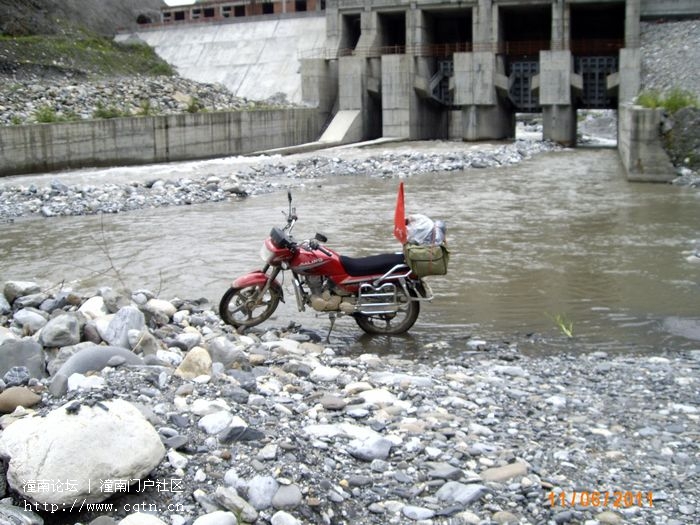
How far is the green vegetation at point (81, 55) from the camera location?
98.2ft

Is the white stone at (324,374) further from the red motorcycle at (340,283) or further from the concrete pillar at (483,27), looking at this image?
the concrete pillar at (483,27)

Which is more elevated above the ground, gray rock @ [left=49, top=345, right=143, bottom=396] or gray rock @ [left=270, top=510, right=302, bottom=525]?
gray rock @ [left=49, top=345, right=143, bottom=396]

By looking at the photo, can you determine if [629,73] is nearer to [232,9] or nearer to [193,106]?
[193,106]

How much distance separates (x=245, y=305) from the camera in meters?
8.23

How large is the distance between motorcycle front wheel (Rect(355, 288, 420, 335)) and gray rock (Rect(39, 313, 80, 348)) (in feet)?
9.00

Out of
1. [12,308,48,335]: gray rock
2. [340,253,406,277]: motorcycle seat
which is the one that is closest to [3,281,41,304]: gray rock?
[12,308,48,335]: gray rock

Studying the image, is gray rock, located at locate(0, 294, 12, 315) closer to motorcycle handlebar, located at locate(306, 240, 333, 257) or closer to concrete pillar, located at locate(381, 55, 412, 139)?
motorcycle handlebar, located at locate(306, 240, 333, 257)

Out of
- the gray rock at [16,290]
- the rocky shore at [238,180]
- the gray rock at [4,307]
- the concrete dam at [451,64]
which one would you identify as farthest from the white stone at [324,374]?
the concrete dam at [451,64]

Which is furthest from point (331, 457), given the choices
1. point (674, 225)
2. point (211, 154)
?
point (211, 154)

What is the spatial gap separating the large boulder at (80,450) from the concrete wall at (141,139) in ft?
62.5

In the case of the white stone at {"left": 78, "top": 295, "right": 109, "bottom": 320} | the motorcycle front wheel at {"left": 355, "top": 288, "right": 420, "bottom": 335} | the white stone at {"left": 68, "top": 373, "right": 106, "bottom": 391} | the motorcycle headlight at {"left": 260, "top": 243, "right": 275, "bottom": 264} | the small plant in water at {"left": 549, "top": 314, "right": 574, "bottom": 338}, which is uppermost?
the motorcycle headlight at {"left": 260, "top": 243, "right": 275, "bottom": 264}

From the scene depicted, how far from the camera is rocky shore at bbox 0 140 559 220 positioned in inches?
683

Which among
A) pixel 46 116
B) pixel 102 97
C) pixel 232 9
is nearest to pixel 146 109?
pixel 102 97

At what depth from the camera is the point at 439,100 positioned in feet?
112
